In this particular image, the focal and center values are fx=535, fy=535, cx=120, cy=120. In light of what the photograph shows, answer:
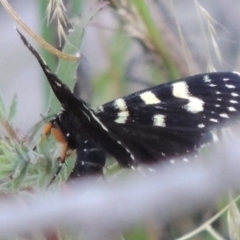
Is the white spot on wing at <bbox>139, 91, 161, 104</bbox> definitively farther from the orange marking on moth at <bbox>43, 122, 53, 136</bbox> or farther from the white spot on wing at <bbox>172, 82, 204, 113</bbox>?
the orange marking on moth at <bbox>43, 122, 53, 136</bbox>

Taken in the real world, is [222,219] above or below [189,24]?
below

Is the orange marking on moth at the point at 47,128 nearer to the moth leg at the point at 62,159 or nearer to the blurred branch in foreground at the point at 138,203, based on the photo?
the moth leg at the point at 62,159

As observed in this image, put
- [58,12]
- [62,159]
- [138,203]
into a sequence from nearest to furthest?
[138,203]
[62,159]
[58,12]

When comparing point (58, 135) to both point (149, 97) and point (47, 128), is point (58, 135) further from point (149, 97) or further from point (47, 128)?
point (149, 97)

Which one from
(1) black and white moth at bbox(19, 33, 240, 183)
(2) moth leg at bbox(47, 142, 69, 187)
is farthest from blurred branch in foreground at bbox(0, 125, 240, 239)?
(1) black and white moth at bbox(19, 33, 240, 183)

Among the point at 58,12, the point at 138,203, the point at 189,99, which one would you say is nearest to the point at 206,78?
the point at 189,99

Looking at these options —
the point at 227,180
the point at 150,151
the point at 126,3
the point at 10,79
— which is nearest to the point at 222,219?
the point at 150,151

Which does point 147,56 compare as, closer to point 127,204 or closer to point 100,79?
point 100,79
